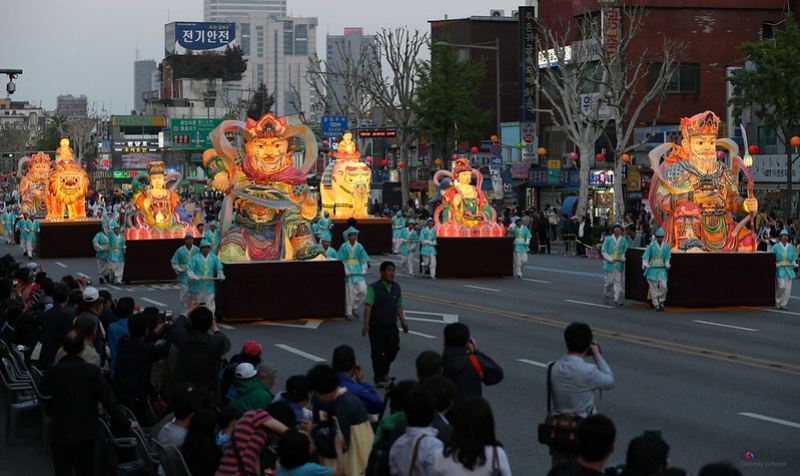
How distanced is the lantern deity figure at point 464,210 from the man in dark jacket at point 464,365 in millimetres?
25141

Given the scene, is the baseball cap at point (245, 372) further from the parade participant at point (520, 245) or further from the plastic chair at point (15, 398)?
the parade participant at point (520, 245)

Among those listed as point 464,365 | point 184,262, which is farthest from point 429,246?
point 464,365

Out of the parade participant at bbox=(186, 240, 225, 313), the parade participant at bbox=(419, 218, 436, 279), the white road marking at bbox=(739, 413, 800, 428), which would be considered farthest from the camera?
the parade participant at bbox=(419, 218, 436, 279)

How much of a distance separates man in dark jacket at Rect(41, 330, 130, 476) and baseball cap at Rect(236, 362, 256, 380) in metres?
1.10

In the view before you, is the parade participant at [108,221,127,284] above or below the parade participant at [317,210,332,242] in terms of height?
below

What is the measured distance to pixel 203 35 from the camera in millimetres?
149500

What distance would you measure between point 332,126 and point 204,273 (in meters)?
48.6

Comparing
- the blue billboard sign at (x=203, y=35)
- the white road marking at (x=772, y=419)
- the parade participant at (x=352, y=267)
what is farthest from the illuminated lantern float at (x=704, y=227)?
the blue billboard sign at (x=203, y=35)

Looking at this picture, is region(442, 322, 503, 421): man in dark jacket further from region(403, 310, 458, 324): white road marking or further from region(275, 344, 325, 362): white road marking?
region(403, 310, 458, 324): white road marking

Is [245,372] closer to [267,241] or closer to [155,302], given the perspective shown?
[267,241]

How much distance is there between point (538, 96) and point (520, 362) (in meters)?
47.4

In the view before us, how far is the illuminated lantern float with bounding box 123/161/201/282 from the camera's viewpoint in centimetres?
3522

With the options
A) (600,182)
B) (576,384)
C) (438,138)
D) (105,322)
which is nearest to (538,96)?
(438,138)

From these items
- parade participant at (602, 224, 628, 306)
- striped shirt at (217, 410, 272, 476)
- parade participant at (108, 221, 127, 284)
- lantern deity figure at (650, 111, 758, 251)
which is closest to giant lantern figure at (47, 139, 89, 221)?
parade participant at (108, 221, 127, 284)
